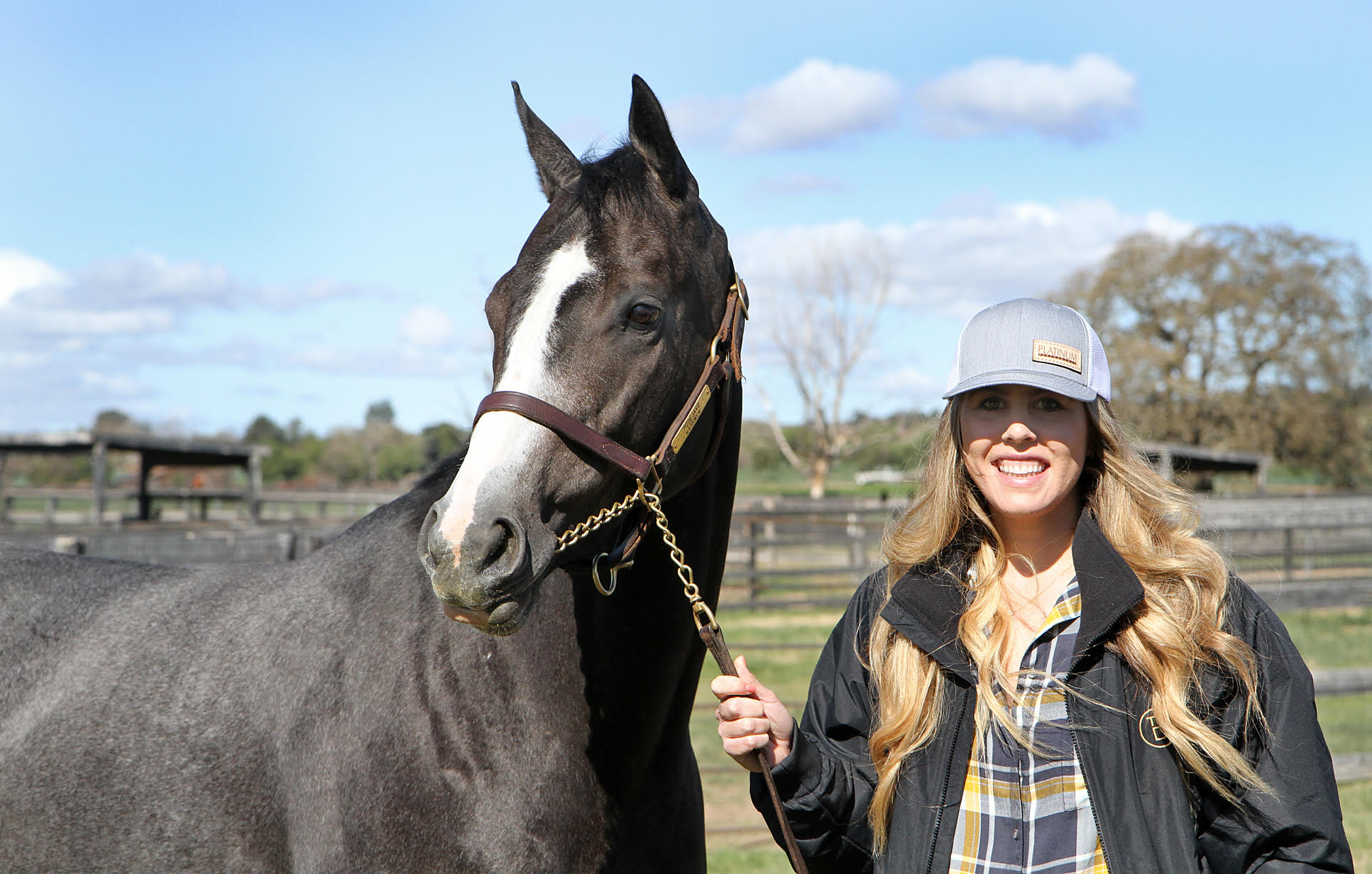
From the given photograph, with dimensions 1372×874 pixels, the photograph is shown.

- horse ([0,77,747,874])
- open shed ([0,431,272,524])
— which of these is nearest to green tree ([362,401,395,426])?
open shed ([0,431,272,524])

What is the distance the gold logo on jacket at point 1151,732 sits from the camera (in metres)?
1.83

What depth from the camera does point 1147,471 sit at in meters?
2.12

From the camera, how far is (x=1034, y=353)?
2.00m

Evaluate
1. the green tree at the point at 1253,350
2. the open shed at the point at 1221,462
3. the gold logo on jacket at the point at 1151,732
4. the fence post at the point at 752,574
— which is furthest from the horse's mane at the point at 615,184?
the green tree at the point at 1253,350

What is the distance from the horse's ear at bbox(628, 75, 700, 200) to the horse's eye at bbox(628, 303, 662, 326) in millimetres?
341

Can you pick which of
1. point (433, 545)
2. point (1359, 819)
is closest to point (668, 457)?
point (433, 545)

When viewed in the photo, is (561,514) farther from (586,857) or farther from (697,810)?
(697,810)

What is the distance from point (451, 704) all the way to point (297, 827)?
0.46 metres

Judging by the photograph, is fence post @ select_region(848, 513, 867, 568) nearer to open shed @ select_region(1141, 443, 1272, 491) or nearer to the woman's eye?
open shed @ select_region(1141, 443, 1272, 491)

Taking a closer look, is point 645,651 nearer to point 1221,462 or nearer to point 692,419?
point 692,419

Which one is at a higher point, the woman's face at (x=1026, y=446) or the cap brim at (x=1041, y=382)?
the cap brim at (x=1041, y=382)

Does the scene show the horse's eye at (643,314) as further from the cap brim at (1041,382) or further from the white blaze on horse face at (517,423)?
the cap brim at (1041,382)

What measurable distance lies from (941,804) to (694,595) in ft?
2.13

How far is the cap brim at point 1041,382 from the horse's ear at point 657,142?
80cm
